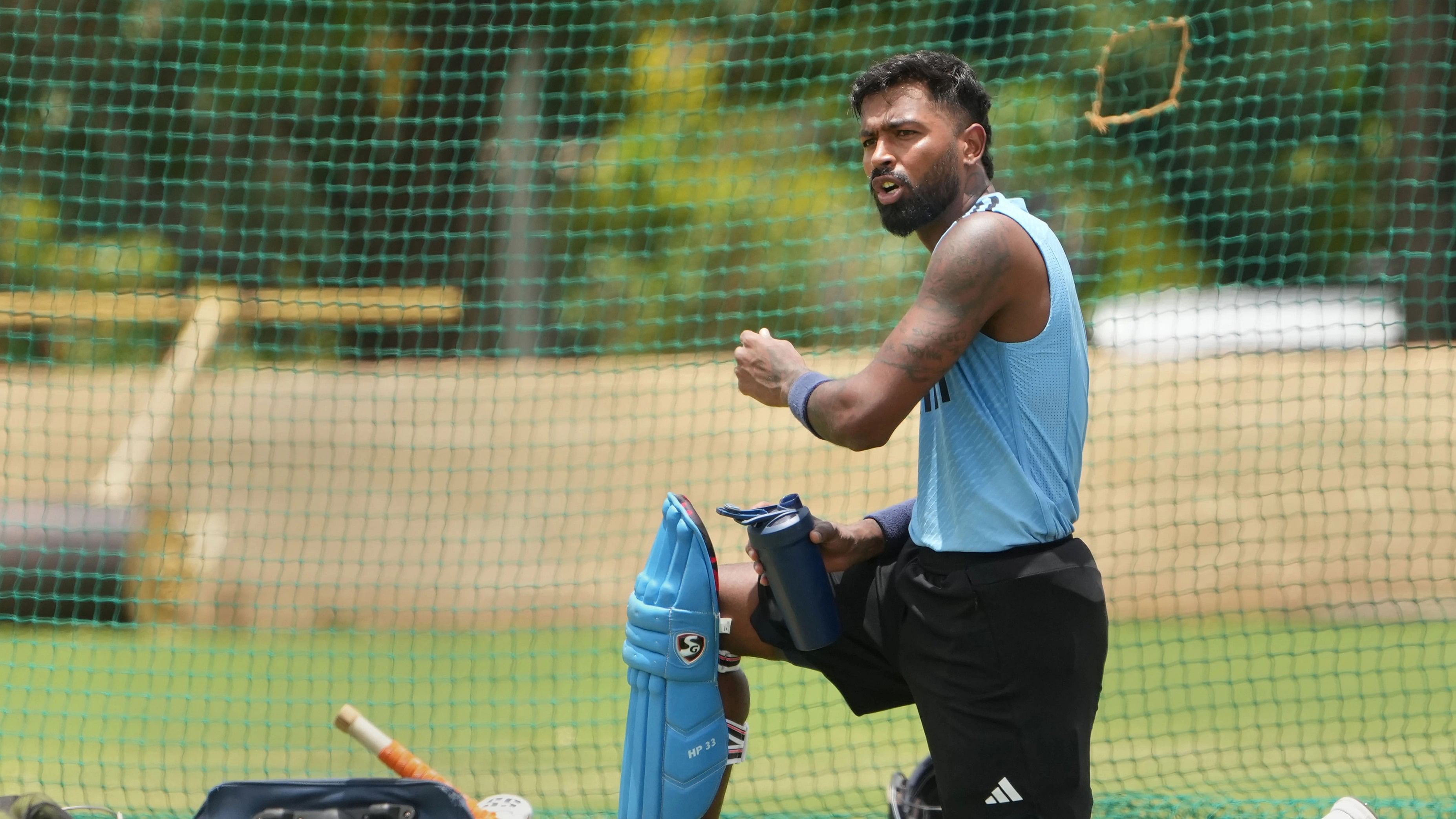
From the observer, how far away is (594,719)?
4812 mm

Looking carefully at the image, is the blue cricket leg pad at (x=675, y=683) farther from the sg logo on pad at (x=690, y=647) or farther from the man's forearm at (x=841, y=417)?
the man's forearm at (x=841, y=417)

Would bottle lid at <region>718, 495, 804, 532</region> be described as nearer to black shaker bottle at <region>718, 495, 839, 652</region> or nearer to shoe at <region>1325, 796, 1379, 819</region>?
black shaker bottle at <region>718, 495, 839, 652</region>

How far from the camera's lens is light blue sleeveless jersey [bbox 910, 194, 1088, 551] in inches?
87.5

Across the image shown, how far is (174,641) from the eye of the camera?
591 cm

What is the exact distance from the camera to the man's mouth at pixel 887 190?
7.79 ft

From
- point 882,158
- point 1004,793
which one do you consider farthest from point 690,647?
point 882,158

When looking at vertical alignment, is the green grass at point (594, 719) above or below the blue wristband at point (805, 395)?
below

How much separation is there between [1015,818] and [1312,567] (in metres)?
4.36

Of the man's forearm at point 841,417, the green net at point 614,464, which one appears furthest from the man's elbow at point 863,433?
the green net at point 614,464

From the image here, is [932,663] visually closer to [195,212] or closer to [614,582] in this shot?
[614,582]

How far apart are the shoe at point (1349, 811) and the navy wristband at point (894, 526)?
1.15 meters

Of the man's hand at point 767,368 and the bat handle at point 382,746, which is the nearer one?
the man's hand at point 767,368

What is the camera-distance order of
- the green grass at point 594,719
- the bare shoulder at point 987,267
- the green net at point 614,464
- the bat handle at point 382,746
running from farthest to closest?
the green net at point 614,464 → the green grass at point 594,719 → the bat handle at point 382,746 → the bare shoulder at point 987,267

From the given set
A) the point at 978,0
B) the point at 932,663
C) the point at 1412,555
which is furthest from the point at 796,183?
the point at 932,663
